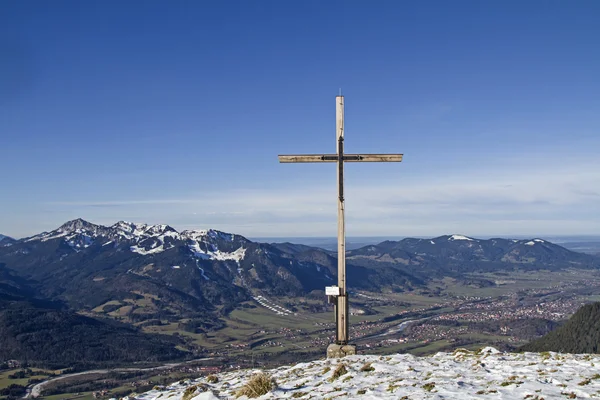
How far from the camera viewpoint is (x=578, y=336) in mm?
126875

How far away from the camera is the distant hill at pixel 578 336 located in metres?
120

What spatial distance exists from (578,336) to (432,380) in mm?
135190

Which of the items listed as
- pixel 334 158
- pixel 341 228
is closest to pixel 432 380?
pixel 341 228

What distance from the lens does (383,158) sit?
19.9 meters

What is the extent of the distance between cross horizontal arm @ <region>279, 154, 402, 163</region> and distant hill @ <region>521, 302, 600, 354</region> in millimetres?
118356

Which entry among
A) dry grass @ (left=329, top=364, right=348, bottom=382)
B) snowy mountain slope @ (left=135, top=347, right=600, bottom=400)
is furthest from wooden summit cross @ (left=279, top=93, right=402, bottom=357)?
dry grass @ (left=329, top=364, right=348, bottom=382)

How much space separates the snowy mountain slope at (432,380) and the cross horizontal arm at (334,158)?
799 cm

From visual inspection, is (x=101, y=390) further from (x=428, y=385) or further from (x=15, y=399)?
(x=428, y=385)

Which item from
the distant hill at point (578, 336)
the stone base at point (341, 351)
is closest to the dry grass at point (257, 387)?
the stone base at point (341, 351)

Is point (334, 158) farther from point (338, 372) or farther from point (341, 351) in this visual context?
point (338, 372)

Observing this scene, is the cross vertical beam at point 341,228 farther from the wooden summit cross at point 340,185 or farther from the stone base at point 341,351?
the stone base at point 341,351

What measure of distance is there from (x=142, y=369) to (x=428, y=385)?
203366 millimetres

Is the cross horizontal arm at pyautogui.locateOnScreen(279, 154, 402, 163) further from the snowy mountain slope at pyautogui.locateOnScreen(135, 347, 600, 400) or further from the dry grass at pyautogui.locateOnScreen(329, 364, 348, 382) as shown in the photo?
the dry grass at pyautogui.locateOnScreen(329, 364, 348, 382)

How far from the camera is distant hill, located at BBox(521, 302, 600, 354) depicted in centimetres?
11950
